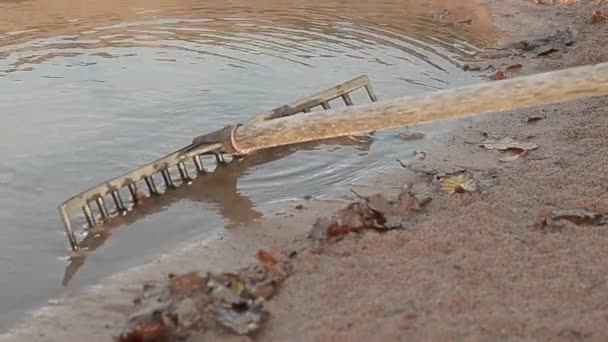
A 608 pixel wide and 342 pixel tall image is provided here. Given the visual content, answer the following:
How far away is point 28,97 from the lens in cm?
660

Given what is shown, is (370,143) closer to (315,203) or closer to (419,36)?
(315,203)

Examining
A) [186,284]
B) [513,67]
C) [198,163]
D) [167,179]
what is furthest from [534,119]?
[186,284]

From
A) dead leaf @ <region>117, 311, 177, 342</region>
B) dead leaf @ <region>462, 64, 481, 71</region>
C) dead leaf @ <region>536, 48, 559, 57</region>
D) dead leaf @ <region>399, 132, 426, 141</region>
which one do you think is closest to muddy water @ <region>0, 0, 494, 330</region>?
dead leaf @ <region>399, 132, 426, 141</region>

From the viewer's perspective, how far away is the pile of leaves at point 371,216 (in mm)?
3400

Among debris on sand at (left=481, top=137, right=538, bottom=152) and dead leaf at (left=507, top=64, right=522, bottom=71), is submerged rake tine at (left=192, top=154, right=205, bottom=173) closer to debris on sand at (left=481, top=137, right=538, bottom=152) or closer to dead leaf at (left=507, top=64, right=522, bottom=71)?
debris on sand at (left=481, top=137, right=538, bottom=152)

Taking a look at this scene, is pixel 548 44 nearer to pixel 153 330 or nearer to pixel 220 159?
pixel 220 159

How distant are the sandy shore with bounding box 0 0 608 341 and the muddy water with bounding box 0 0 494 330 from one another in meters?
0.28

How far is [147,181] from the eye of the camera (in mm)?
4227

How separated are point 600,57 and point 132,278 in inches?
213

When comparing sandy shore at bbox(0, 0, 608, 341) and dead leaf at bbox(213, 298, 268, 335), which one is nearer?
sandy shore at bbox(0, 0, 608, 341)

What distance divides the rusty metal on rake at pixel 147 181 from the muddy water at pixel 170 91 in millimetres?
114

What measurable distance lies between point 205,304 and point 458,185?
174 centimetres

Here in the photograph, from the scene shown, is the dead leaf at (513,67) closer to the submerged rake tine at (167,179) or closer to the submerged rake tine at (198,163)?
the submerged rake tine at (198,163)

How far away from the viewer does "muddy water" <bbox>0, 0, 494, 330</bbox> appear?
3959 mm
